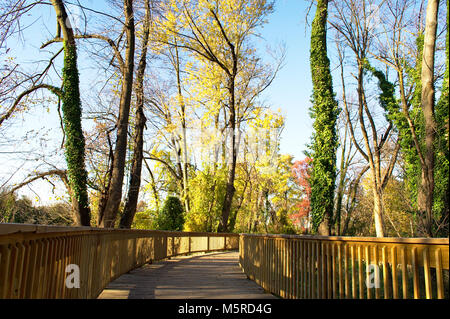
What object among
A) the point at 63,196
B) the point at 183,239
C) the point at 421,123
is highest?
the point at 421,123

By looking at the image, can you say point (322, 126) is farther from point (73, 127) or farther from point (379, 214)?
point (73, 127)

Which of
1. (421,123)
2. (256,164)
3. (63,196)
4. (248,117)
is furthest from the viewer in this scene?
(256,164)

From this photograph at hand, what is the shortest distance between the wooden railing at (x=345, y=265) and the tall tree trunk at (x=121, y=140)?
6138 mm

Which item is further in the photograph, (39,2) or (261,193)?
(261,193)

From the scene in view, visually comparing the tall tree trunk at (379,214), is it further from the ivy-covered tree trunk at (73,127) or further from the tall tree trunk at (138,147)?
the ivy-covered tree trunk at (73,127)

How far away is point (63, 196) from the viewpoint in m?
19.2

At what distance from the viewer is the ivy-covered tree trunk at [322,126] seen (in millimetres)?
16156

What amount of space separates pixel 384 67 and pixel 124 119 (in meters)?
13.0

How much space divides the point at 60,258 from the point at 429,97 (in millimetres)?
9158

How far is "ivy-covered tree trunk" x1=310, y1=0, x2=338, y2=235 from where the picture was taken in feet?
53.0

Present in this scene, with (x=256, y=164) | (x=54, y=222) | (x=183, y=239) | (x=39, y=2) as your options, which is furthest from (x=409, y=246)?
(x=256, y=164)

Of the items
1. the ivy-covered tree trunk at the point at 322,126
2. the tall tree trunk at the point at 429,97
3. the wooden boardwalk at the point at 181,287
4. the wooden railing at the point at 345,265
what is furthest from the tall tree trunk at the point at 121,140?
the tall tree trunk at the point at 429,97

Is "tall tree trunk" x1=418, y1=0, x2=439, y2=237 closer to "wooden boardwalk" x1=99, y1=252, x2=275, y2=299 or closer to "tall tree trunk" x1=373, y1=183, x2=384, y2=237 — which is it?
"wooden boardwalk" x1=99, y1=252, x2=275, y2=299
